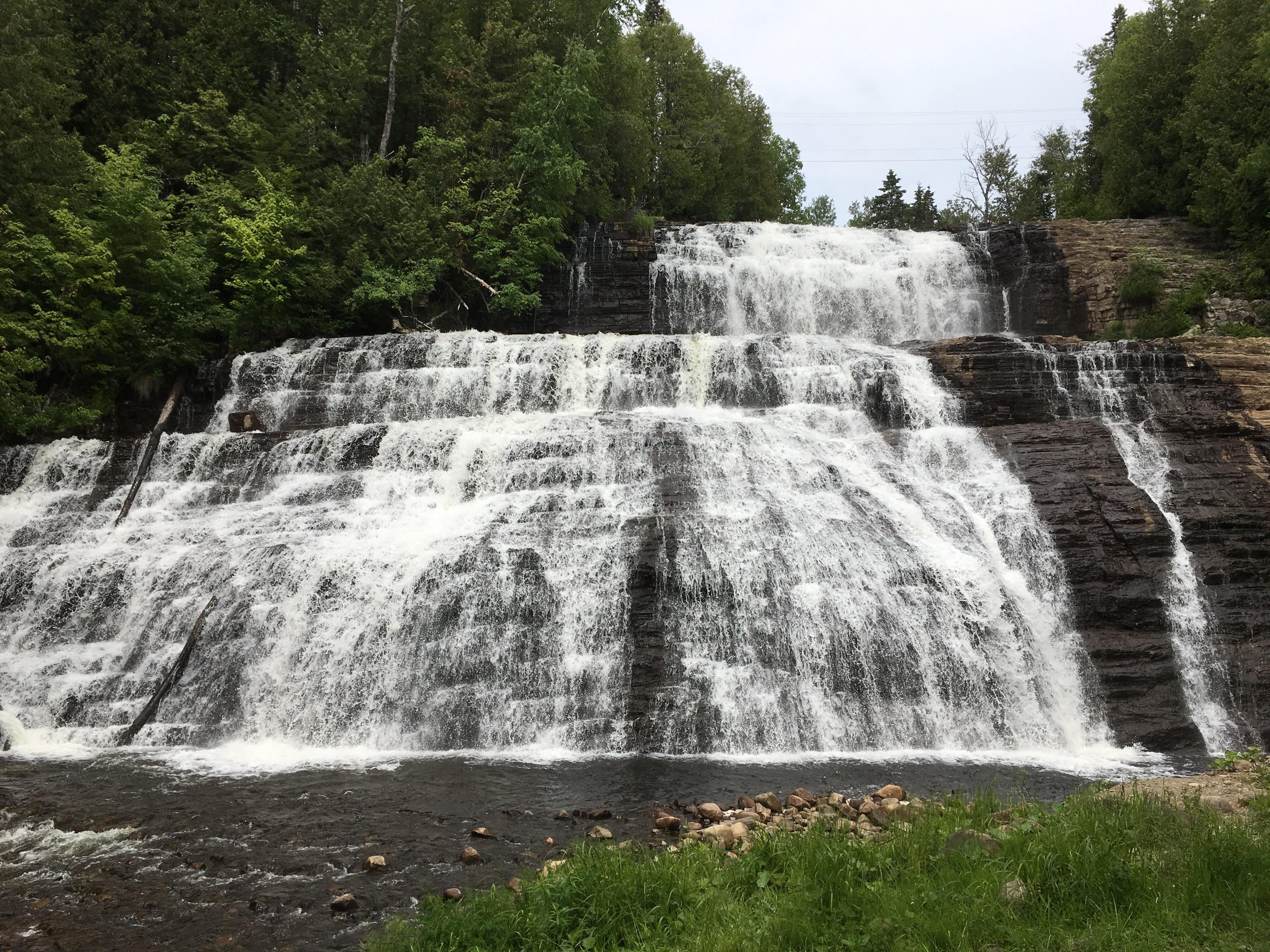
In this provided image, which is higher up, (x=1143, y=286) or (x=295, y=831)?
(x=1143, y=286)

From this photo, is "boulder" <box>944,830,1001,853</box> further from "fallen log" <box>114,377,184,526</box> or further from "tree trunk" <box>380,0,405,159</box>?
"tree trunk" <box>380,0,405,159</box>

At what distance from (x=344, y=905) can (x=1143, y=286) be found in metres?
24.9

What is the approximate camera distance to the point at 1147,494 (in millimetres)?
13133

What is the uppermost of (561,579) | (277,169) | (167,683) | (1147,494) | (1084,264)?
(277,169)

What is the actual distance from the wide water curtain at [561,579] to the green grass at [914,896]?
4901 mm

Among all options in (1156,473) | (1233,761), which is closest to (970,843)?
(1233,761)

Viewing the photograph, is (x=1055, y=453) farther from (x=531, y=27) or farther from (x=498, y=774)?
(x=531, y=27)

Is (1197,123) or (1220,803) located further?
(1197,123)

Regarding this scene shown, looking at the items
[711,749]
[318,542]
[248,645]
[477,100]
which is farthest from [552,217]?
[711,749]

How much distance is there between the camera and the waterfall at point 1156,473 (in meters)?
10.8

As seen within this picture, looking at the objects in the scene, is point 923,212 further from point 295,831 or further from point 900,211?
point 295,831

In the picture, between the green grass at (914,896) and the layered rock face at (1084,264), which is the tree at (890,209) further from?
the green grass at (914,896)

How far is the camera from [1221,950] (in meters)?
3.56

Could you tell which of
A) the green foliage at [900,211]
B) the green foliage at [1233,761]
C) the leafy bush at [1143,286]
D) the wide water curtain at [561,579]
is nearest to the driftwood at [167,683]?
the wide water curtain at [561,579]
